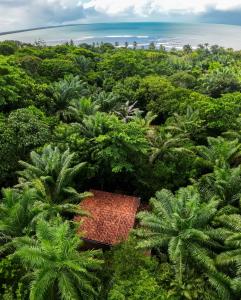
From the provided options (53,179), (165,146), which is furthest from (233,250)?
(53,179)

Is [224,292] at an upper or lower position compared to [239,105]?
lower

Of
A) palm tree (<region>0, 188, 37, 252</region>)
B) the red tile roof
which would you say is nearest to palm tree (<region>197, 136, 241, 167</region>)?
the red tile roof

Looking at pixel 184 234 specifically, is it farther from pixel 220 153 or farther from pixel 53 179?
pixel 220 153

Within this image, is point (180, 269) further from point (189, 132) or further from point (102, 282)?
point (189, 132)

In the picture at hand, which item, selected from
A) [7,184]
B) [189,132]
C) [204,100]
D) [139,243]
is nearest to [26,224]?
[139,243]

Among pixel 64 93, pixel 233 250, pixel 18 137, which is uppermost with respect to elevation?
pixel 64 93
